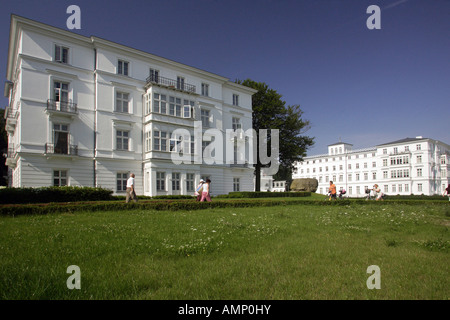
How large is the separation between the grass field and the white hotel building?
20.5 meters

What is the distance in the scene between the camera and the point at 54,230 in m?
8.19

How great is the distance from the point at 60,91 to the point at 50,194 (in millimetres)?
11322

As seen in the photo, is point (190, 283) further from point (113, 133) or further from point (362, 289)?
point (113, 133)

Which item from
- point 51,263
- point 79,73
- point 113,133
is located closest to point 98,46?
point 79,73

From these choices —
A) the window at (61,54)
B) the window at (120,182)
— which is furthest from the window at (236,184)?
the window at (61,54)

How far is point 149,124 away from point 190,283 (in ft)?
93.0

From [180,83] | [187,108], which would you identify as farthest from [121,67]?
[187,108]

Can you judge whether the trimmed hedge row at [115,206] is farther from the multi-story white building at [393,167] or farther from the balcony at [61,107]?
the multi-story white building at [393,167]

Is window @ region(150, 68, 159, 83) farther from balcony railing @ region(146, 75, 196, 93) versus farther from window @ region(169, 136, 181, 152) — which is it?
window @ region(169, 136, 181, 152)

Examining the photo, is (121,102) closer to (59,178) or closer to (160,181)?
(160,181)

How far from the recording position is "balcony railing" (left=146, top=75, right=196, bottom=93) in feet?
107

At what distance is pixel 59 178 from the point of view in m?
26.7

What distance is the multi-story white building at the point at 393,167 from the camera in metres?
80.1

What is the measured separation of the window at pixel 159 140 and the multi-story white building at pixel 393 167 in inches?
2955
